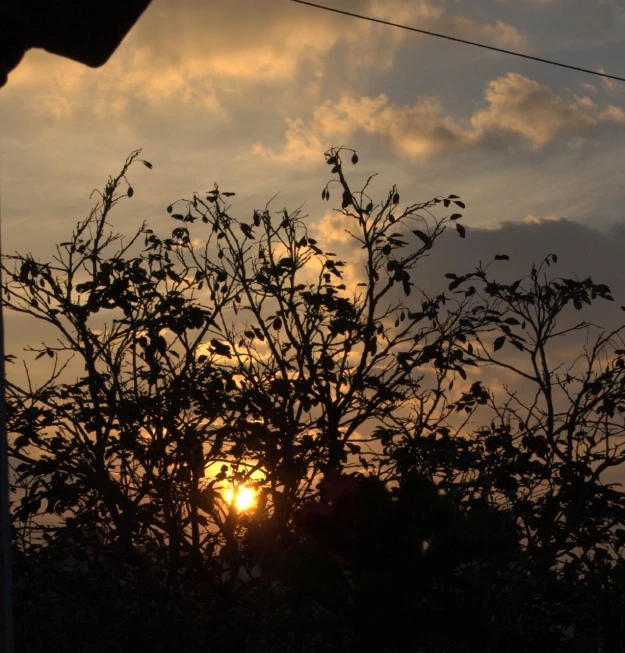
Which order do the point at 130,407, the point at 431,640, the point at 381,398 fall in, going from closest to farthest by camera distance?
the point at 431,640 → the point at 130,407 → the point at 381,398

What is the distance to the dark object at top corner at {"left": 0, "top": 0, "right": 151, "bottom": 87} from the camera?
2135mm

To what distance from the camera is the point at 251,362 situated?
7605 millimetres

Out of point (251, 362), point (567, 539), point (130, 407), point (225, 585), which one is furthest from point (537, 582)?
point (130, 407)

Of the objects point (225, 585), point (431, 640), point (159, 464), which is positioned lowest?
point (431, 640)

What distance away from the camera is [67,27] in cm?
226

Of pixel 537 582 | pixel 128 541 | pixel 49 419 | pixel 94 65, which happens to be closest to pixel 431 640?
pixel 537 582

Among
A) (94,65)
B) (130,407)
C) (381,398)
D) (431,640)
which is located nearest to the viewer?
(94,65)

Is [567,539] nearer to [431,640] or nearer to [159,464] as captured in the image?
[431,640]

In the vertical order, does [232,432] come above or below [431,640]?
above

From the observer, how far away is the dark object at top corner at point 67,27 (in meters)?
2.13

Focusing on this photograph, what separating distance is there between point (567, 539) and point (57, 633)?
4.97 metres

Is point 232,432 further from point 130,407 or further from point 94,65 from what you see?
point 94,65

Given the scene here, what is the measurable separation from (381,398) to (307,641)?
2.28 m

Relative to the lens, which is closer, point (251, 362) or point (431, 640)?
point (431, 640)
